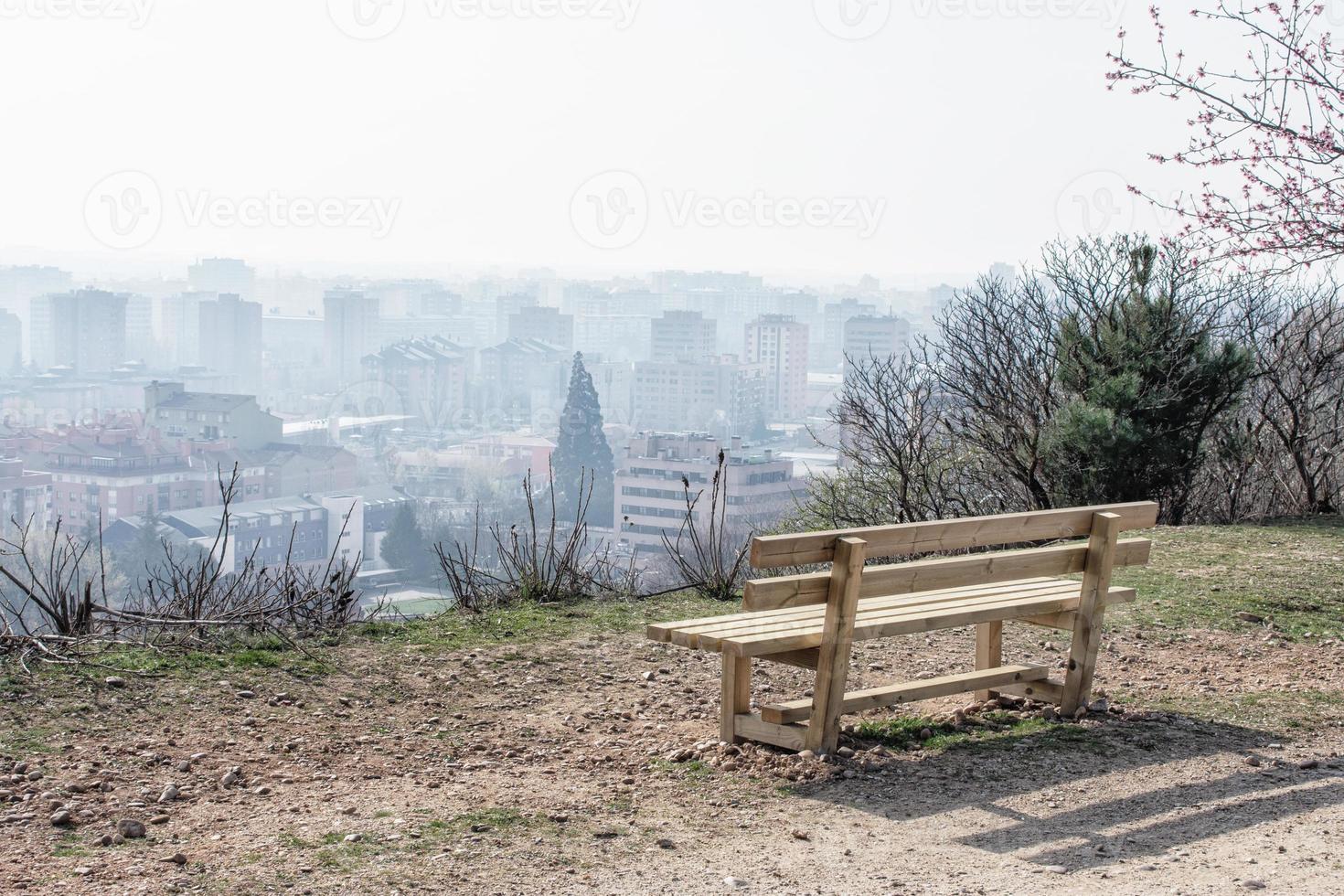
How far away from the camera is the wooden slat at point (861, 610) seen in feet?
16.1

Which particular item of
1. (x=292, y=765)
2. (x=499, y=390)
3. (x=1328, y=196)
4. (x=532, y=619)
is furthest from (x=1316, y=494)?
(x=499, y=390)

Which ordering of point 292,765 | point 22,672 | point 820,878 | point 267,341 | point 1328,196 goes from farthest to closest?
1. point 267,341
2. point 1328,196
3. point 22,672
4. point 292,765
5. point 820,878

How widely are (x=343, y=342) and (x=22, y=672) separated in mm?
92910

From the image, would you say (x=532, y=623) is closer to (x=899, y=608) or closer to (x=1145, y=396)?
(x=899, y=608)

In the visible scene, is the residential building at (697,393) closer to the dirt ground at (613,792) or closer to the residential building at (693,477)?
the residential building at (693,477)

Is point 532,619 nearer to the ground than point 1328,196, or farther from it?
nearer to the ground

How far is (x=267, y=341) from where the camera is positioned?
95.2 metres

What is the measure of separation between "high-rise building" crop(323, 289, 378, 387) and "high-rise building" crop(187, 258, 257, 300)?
19495mm

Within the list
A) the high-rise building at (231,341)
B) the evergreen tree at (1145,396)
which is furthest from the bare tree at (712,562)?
the high-rise building at (231,341)

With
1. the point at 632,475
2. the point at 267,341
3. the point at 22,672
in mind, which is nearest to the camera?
the point at 22,672

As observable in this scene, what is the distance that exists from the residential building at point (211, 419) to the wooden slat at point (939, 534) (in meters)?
50.8

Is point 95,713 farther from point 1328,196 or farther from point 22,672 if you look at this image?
point 1328,196

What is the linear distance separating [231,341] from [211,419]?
119 feet

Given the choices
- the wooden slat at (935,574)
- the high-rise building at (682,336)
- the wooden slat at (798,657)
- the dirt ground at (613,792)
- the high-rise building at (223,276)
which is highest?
the high-rise building at (223,276)
